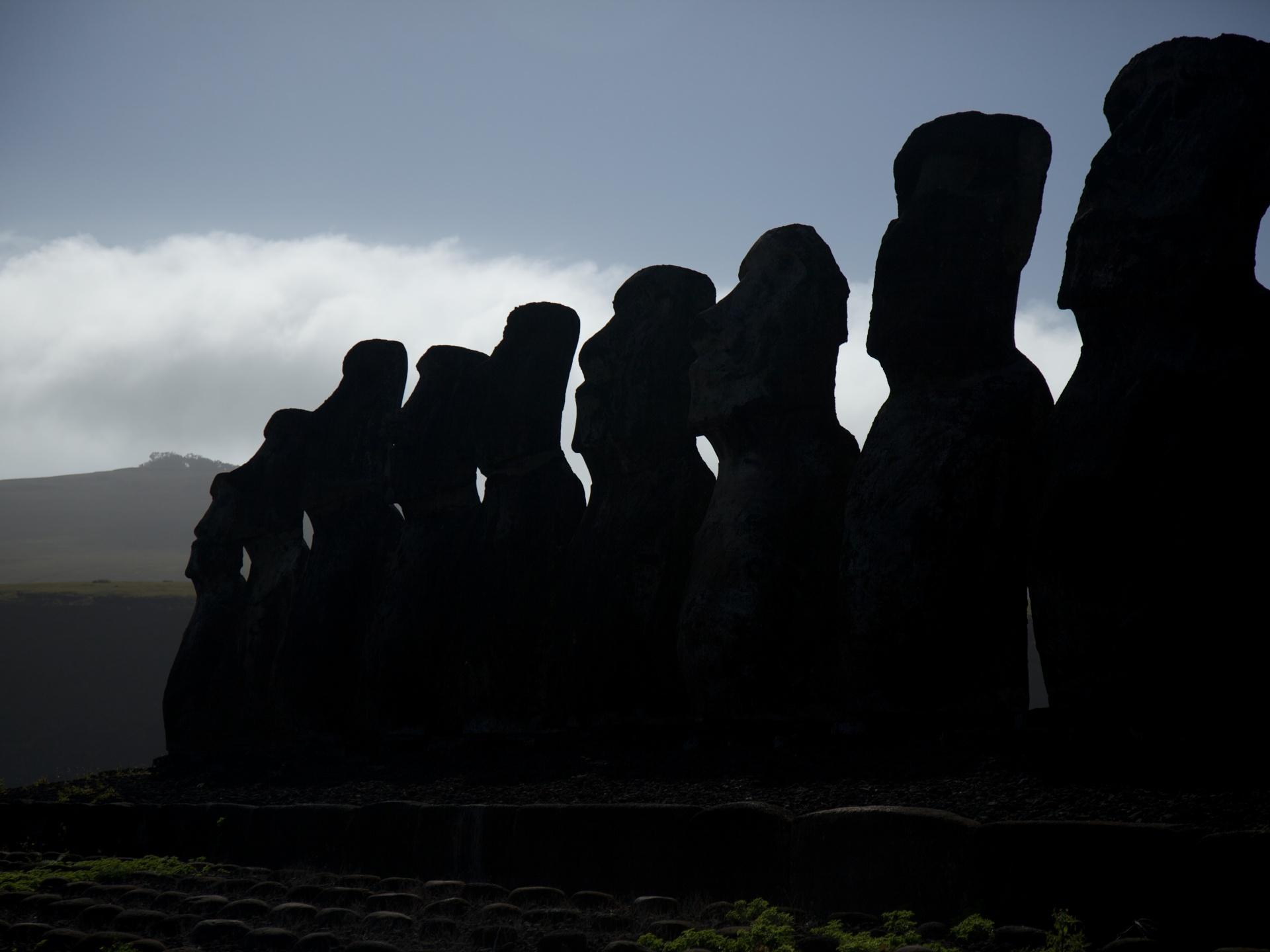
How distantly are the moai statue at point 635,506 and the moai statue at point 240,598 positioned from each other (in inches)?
165

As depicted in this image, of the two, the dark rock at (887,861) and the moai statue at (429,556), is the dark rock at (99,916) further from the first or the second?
the moai statue at (429,556)

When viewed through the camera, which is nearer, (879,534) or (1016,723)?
(1016,723)

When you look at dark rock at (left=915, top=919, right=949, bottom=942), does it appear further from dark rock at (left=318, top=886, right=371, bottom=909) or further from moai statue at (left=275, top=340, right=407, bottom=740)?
moai statue at (left=275, top=340, right=407, bottom=740)

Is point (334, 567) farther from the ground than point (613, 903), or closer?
farther from the ground

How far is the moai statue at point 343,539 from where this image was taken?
11.6m

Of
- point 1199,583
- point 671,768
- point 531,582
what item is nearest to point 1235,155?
point 1199,583

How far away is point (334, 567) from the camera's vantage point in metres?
12.2

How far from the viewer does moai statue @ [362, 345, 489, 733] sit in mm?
10539

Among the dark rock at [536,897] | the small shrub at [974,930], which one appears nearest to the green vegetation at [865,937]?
the small shrub at [974,930]

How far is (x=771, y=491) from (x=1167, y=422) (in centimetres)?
282

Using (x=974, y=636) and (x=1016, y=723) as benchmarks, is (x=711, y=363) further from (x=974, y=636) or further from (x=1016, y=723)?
(x=1016, y=723)

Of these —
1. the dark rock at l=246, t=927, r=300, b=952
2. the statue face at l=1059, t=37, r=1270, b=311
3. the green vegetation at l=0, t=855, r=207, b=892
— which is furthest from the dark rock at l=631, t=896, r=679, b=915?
the statue face at l=1059, t=37, r=1270, b=311

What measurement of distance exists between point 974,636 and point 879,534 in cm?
74

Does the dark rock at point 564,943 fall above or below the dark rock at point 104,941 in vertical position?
above
